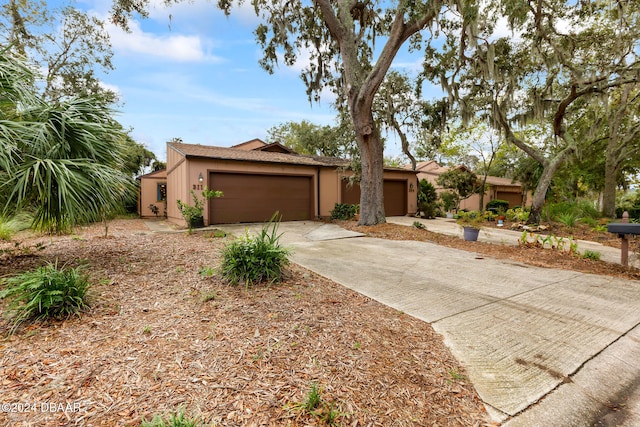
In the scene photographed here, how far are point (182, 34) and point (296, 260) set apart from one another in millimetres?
7551

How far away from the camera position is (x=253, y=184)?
427 inches

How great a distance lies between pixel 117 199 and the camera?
3885 millimetres

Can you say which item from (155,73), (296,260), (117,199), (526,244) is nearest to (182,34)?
(155,73)

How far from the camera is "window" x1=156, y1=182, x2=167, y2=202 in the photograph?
51.4 ft

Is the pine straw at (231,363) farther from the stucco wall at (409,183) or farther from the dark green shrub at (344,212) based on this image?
the stucco wall at (409,183)

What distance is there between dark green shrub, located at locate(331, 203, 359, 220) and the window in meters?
9.92

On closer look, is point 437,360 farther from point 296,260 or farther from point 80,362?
point 296,260

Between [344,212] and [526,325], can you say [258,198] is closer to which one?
[344,212]

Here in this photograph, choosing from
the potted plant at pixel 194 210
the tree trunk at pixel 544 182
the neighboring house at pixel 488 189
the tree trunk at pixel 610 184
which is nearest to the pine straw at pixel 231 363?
the potted plant at pixel 194 210

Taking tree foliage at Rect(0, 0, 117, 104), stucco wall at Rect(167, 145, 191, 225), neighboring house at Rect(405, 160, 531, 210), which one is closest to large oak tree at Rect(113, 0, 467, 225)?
stucco wall at Rect(167, 145, 191, 225)

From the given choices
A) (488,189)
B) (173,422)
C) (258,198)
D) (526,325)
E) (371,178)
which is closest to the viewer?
(173,422)

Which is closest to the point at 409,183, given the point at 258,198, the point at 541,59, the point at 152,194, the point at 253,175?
the point at 541,59

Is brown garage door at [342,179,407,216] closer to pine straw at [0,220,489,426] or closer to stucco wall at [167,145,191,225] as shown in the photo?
stucco wall at [167,145,191,225]

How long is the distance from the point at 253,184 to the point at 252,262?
25.8ft
